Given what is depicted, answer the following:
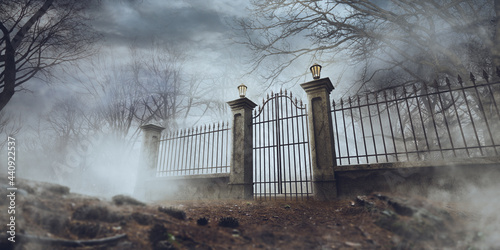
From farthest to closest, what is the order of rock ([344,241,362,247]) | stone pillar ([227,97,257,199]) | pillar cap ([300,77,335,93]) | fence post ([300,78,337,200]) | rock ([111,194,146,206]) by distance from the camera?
stone pillar ([227,97,257,199])
pillar cap ([300,77,335,93])
fence post ([300,78,337,200])
rock ([111,194,146,206])
rock ([344,241,362,247])

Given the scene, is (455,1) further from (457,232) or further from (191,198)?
(191,198)

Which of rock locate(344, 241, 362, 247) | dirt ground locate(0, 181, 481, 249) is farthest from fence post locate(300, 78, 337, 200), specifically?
rock locate(344, 241, 362, 247)

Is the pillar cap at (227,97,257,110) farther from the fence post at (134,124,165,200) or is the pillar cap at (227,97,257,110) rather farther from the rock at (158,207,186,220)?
the rock at (158,207,186,220)

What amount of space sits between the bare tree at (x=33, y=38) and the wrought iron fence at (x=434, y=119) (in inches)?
333

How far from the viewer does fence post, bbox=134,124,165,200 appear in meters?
9.06

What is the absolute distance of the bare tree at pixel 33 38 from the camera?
5777mm

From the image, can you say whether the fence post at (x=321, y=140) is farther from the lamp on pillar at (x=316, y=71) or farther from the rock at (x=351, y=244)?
the rock at (x=351, y=244)

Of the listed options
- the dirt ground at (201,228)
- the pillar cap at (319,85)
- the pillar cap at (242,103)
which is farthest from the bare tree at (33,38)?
the pillar cap at (319,85)

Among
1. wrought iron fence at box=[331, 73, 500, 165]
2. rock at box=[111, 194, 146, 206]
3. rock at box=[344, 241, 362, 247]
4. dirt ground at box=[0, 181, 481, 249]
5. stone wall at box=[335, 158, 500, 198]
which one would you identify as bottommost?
rock at box=[344, 241, 362, 247]

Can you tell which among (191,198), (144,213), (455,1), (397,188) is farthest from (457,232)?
(455,1)

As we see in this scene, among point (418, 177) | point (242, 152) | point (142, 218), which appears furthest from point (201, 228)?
point (418, 177)

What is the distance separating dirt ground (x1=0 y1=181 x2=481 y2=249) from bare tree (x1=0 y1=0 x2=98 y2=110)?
15.7ft

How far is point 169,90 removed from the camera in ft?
55.4

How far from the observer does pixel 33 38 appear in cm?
607
